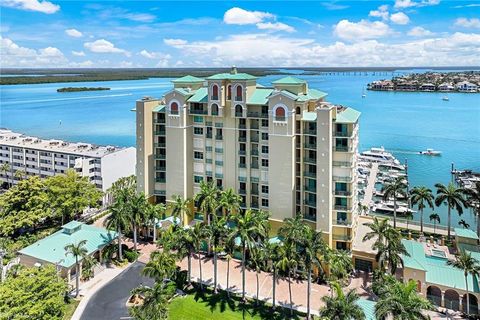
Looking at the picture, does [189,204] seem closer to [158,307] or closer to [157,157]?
[157,157]

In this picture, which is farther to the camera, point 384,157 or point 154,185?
point 384,157

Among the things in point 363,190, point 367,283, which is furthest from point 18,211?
point 363,190

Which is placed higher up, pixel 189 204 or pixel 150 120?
pixel 150 120

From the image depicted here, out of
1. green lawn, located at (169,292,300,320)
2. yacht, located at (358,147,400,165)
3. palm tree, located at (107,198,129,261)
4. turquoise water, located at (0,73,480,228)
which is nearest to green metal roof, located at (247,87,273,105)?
palm tree, located at (107,198,129,261)

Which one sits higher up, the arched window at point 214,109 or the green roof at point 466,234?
the arched window at point 214,109

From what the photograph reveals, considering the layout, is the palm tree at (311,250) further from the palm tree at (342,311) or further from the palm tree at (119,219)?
the palm tree at (119,219)

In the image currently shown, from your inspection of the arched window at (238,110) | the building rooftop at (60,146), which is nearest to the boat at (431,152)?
the arched window at (238,110)
